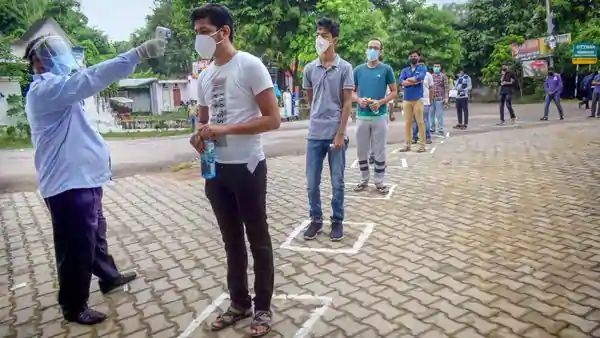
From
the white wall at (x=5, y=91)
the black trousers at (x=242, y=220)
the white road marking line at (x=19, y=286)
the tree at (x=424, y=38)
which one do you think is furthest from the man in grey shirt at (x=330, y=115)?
the tree at (x=424, y=38)

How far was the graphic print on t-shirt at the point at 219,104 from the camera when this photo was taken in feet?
9.58

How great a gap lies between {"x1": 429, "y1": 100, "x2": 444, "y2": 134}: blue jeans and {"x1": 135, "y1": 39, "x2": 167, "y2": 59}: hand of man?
1049 centimetres

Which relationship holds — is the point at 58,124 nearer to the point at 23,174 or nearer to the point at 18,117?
the point at 23,174

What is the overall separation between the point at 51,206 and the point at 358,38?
2388 centimetres

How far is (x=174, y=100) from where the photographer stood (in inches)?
1881

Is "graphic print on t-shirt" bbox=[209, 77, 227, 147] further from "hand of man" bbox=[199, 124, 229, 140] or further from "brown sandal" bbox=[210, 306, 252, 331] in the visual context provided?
"brown sandal" bbox=[210, 306, 252, 331]

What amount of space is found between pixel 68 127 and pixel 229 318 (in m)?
1.63

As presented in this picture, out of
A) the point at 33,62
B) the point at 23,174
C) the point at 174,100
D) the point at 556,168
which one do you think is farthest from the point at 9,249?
the point at 174,100

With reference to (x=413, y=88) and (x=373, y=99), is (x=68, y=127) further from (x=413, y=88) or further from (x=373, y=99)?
(x=413, y=88)

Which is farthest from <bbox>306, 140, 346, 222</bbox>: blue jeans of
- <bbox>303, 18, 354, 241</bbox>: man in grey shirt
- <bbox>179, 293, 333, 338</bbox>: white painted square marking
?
<bbox>179, 293, 333, 338</bbox>: white painted square marking

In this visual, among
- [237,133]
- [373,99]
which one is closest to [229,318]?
[237,133]

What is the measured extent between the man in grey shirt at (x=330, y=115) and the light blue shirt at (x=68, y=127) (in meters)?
2.12

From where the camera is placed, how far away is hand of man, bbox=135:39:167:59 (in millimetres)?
2810

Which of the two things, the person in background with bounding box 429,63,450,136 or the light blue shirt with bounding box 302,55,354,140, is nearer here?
the light blue shirt with bounding box 302,55,354,140
